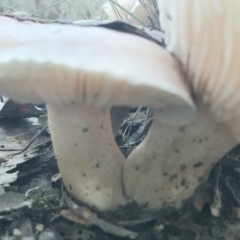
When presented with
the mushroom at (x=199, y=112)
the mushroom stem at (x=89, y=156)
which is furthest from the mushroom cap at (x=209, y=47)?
the mushroom stem at (x=89, y=156)

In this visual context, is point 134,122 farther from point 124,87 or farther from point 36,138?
point 124,87

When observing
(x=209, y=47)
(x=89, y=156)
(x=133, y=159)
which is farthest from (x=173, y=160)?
(x=209, y=47)

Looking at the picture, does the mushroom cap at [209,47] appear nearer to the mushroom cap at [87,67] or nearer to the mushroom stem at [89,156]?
the mushroom cap at [87,67]

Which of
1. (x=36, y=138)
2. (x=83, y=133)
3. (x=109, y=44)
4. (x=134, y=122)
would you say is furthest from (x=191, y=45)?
(x=36, y=138)

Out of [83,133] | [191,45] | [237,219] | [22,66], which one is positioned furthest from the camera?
[237,219]

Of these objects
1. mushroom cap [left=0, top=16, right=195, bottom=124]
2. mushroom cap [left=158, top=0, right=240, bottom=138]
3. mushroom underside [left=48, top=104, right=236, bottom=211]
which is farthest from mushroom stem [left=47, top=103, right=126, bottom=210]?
mushroom cap [left=158, top=0, right=240, bottom=138]

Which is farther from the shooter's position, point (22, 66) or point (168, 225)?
point (168, 225)

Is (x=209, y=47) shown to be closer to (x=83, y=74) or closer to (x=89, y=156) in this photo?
(x=83, y=74)

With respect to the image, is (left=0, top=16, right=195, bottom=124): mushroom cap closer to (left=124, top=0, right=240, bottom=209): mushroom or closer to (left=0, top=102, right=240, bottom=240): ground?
(left=124, top=0, right=240, bottom=209): mushroom

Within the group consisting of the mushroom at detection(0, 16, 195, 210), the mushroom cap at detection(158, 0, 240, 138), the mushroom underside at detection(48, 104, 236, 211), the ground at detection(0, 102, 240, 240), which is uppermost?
the mushroom cap at detection(158, 0, 240, 138)
